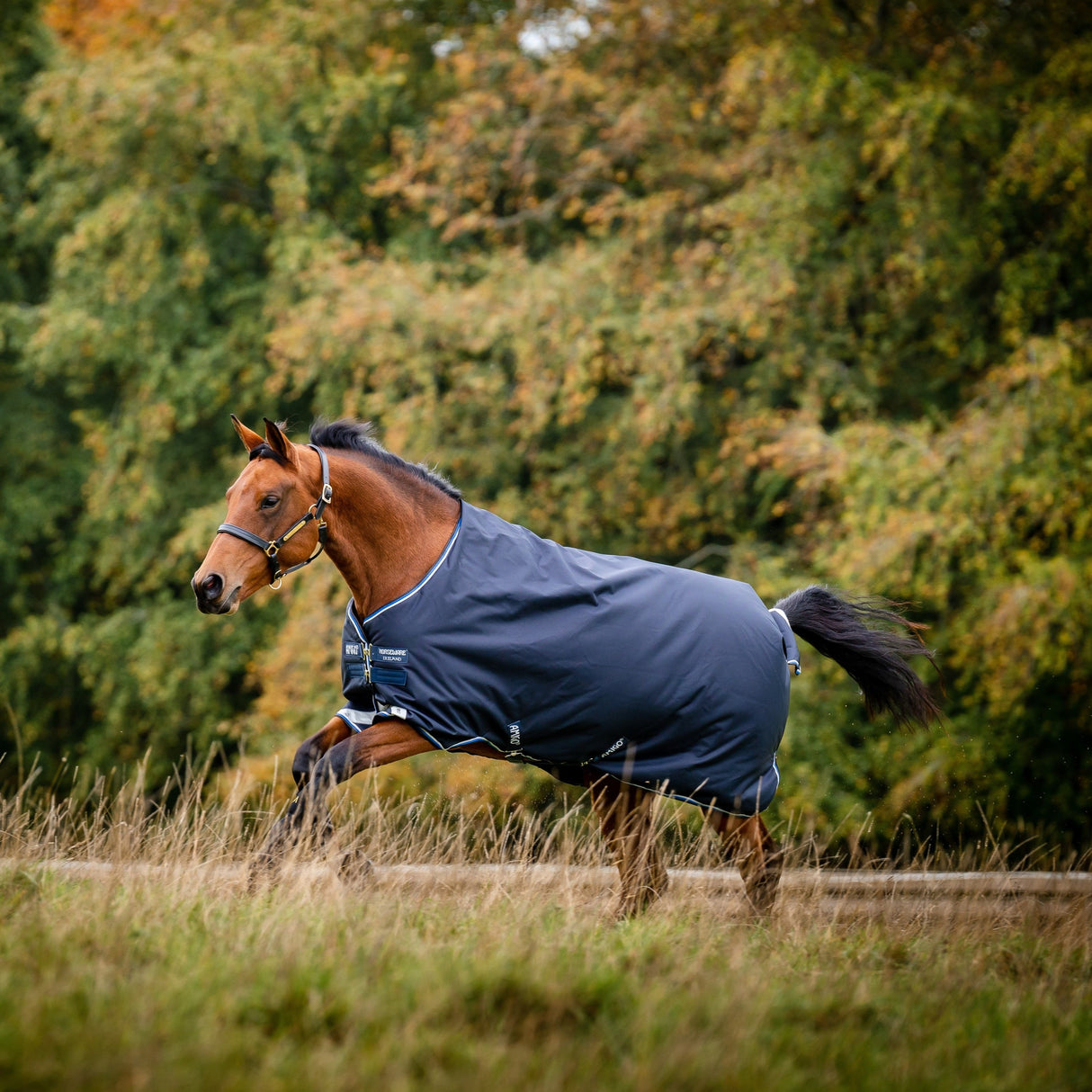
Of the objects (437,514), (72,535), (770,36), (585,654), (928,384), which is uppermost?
(770,36)

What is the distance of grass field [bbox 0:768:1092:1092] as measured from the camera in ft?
7.69

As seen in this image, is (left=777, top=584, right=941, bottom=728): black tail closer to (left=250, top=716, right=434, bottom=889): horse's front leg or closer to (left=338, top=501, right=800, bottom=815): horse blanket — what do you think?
(left=338, top=501, right=800, bottom=815): horse blanket

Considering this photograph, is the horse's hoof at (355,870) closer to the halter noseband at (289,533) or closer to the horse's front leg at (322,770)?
the horse's front leg at (322,770)

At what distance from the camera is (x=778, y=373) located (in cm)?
1052

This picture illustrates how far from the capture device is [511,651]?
4.10 m

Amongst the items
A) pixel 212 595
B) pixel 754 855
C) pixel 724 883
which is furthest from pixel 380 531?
pixel 724 883

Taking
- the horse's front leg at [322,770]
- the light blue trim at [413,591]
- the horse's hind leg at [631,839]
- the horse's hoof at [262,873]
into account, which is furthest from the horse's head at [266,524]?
the horse's hind leg at [631,839]

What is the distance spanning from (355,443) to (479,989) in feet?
8.04

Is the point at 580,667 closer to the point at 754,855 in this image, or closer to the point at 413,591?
the point at 413,591

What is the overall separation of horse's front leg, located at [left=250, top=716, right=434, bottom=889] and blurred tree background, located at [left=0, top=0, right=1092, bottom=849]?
4.54 m

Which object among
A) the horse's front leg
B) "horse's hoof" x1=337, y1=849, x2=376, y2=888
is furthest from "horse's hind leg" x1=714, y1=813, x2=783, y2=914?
"horse's hoof" x1=337, y1=849, x2=376, y2=888

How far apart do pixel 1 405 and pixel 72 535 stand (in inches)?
71.7

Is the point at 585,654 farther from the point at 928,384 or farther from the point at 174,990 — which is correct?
the point at 928,384

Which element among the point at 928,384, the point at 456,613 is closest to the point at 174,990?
the point at 456,613
